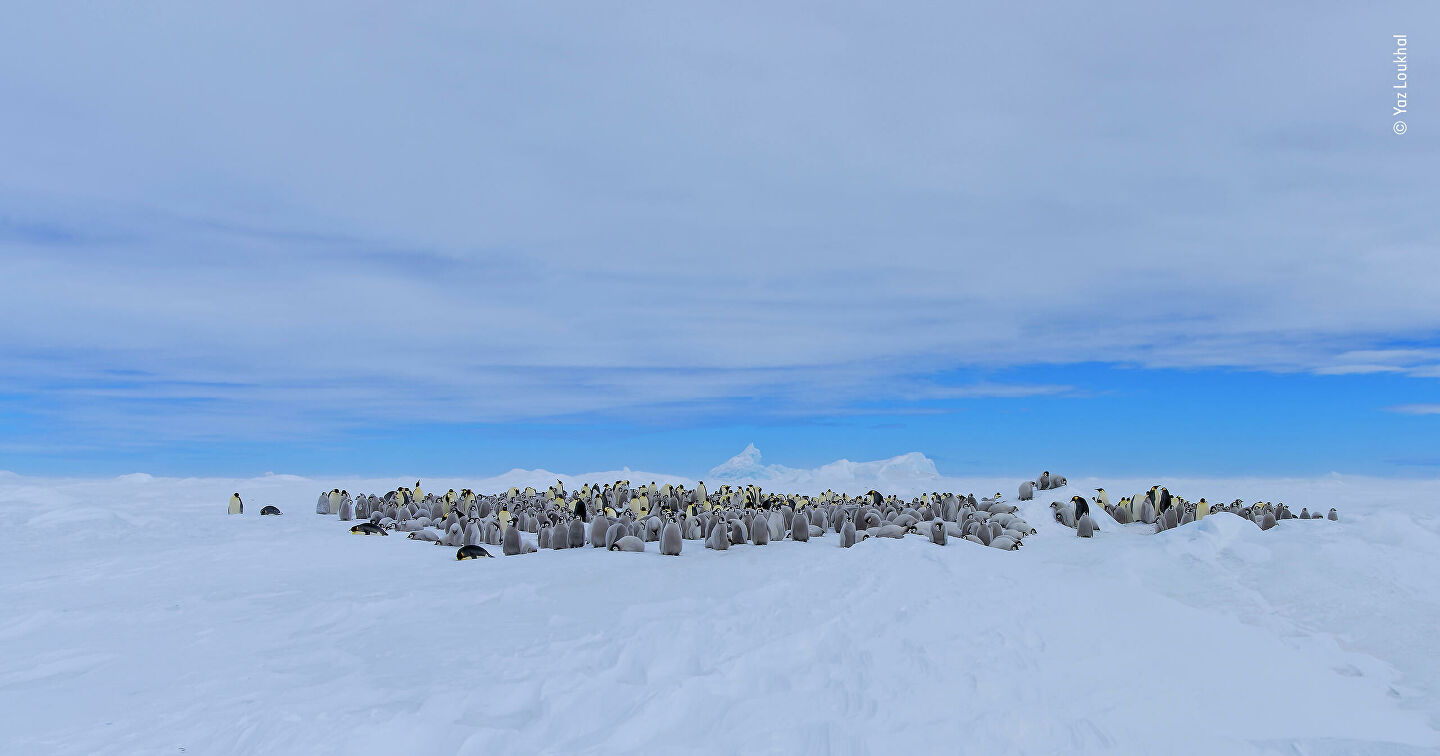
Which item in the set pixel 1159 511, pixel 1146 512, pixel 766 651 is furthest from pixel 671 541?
pixel 1159 511

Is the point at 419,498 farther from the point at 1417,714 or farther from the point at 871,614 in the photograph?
the point at 1417,714

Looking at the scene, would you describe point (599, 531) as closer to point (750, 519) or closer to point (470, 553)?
point (470, 553)

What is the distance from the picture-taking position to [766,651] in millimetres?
4508

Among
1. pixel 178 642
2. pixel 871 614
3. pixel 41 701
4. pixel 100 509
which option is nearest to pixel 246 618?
pixel 178 642

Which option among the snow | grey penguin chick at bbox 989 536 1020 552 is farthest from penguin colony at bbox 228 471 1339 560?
the snow

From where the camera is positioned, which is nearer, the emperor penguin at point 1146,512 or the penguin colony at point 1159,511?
the penguin colony at point 1159,511

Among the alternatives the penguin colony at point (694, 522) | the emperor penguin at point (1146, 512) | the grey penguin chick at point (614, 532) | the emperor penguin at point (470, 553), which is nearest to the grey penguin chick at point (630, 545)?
the penguin colony at point (694, 522)

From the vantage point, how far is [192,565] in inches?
313

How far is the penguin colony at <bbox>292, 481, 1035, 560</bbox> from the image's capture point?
8609mm

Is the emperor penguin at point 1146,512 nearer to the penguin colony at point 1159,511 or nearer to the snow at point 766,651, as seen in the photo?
the penguin colony at point 1159,511

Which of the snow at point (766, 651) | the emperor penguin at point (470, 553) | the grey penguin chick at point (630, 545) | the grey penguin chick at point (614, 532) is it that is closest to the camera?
the snow at point (766, 651)

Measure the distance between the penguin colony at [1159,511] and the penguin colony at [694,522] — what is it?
764mm

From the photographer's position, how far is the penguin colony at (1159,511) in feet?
31.4

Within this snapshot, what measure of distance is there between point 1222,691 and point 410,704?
14.4ft
